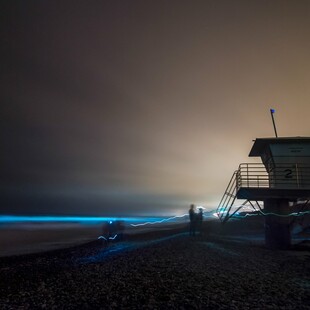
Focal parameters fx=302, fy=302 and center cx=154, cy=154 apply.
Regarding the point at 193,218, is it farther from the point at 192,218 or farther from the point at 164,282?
the point at 164,282

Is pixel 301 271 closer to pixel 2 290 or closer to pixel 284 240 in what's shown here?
pixel 284 240

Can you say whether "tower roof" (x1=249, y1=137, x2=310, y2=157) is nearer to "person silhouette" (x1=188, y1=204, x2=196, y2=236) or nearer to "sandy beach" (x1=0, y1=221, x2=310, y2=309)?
"person silhouette" (x1=188, y1=204, x2=196, y2=236)

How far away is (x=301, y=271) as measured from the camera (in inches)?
509

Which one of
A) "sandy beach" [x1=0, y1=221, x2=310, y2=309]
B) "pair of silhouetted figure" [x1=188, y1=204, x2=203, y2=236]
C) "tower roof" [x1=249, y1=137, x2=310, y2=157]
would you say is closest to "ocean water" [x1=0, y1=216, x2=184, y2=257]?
"pair of silhouetted figure" [x1=188, y1=204, x2=203, y2=236]

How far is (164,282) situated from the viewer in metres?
10.5

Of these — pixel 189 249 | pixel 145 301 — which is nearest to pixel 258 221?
pixel 189 249

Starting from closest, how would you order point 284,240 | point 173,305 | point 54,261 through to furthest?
point 173,305 < point 54,261 < point 284,240

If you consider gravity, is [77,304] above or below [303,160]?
below

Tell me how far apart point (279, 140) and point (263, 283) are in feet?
49.0

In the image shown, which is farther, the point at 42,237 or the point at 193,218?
the point at 42,237

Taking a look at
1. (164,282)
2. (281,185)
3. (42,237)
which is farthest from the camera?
(42,237)

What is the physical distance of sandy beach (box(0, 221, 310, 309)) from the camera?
866 centimetres

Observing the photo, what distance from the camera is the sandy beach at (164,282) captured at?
866cm

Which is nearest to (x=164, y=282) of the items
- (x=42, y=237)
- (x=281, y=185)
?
(x=281, y=185)
